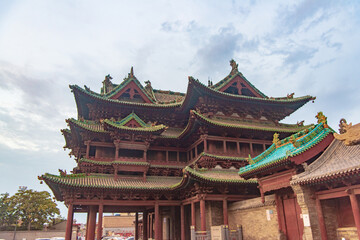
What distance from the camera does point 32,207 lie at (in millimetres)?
50312

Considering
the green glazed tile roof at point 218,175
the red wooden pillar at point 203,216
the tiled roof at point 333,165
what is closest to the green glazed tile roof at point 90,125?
the green glazed tile roof at point 218,175

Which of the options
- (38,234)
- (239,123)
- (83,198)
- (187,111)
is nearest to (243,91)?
(239,123)

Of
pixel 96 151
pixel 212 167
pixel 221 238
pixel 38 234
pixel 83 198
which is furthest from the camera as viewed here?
pixel 38 234

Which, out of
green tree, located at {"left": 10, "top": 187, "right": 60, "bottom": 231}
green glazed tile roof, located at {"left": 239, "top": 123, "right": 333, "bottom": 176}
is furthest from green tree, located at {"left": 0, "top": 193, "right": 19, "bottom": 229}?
green glazed tile roof, located at {"left": 239, "top": 123, "right": 333, "bottom": 176}

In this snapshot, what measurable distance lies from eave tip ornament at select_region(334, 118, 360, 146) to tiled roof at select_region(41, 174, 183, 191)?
43.6 feet

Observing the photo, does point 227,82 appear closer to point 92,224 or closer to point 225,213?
point 225,213

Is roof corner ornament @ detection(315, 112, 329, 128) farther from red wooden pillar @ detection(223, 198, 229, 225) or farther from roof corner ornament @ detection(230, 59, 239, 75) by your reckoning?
roof corner ornament @ detection(230, 59, 239, 75)

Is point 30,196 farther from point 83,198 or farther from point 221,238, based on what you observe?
point 221,238

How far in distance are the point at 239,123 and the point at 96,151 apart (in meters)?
14.8

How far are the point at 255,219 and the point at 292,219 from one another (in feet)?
12.9

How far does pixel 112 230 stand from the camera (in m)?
79.3

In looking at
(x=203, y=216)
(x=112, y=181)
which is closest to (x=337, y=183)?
(x=203, y=216)

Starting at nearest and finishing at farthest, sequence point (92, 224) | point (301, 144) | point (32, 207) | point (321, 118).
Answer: point (301, 144)
point (321, 118)
point (92, 224)
point (32, 207)

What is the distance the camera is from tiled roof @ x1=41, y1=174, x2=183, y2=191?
75.4 feet
